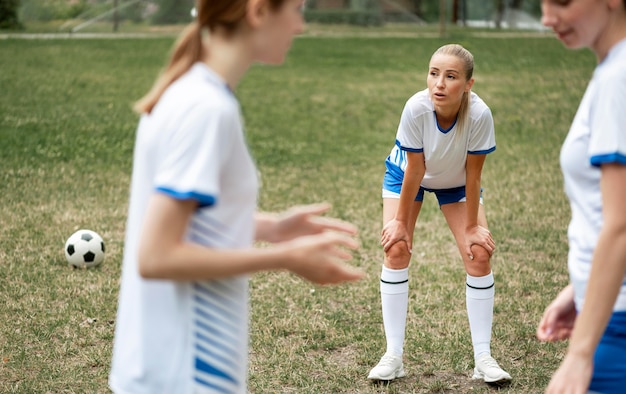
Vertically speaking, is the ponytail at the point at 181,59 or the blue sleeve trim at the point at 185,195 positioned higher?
the ponytail at the point at 181,59

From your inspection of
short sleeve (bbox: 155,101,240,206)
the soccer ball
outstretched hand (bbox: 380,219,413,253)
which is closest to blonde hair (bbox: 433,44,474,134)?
outstretched hand (bbox: 380,219,413,253)

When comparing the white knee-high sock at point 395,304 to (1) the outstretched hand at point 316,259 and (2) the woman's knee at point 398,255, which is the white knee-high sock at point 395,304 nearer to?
(2) the woman's knee at point 398,255

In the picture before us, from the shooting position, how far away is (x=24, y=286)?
19.4 ft

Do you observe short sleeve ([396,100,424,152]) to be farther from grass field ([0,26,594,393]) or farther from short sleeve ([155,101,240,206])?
short sleeve ([155,101,240,206])

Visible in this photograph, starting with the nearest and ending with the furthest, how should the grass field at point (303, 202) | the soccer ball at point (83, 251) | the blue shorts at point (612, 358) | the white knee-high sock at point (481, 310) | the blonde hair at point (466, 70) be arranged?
the blue shorts at point (612, 358)
the blonde hair at point (466, 70)
the white knee-high sock at point (481, 310)
the grass field at point (303, 202)
the soccer ball at point (83, 251)

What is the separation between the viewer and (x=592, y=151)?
6.54 feet

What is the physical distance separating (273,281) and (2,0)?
26083 millimetres

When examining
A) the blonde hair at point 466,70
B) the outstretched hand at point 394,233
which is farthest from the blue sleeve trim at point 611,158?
the outstretched hand at point 394,233

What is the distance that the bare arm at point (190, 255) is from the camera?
188cm

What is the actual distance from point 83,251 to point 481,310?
2974 mm

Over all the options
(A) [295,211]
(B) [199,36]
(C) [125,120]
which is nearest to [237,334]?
(A) [295,211]

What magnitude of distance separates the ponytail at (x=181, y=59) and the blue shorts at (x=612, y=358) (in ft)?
3.81

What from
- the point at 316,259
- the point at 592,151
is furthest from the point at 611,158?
the point at 316,259

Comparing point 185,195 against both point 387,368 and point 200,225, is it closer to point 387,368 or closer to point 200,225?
point 200,225
